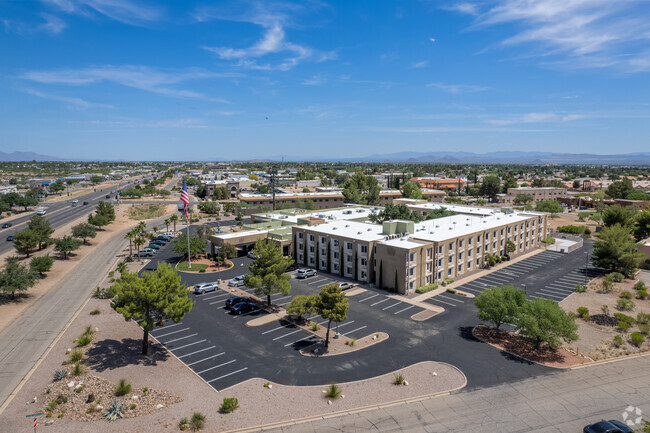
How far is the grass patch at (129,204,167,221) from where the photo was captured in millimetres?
124756

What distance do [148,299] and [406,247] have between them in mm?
34383

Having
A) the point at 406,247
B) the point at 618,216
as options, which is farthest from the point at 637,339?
the point at 618,216

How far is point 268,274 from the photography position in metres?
46.2

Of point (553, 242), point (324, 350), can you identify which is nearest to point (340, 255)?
point (324, 350)

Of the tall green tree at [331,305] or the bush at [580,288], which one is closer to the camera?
the tall green tree at [331,305]

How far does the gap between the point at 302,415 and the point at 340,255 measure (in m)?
36.2

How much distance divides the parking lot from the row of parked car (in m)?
28.4

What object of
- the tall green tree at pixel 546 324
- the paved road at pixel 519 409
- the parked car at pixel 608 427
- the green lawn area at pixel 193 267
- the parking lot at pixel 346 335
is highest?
the tall green tree at pixel 546 324

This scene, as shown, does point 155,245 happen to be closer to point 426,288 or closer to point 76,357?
point 76,357

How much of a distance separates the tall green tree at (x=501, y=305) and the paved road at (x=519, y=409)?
7.18 m

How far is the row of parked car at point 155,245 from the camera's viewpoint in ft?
245

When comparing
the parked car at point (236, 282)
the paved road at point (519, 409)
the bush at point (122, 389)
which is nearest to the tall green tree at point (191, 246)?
the parked car at point (236, 282)

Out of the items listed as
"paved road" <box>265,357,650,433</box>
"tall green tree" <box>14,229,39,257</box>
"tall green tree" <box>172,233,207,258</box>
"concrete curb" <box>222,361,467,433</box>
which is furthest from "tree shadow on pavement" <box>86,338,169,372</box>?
"tall green tree" <box>14,229,39,257</box>

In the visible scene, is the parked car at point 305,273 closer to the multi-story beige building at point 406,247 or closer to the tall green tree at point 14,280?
the multi-story beige building at point 406,247
